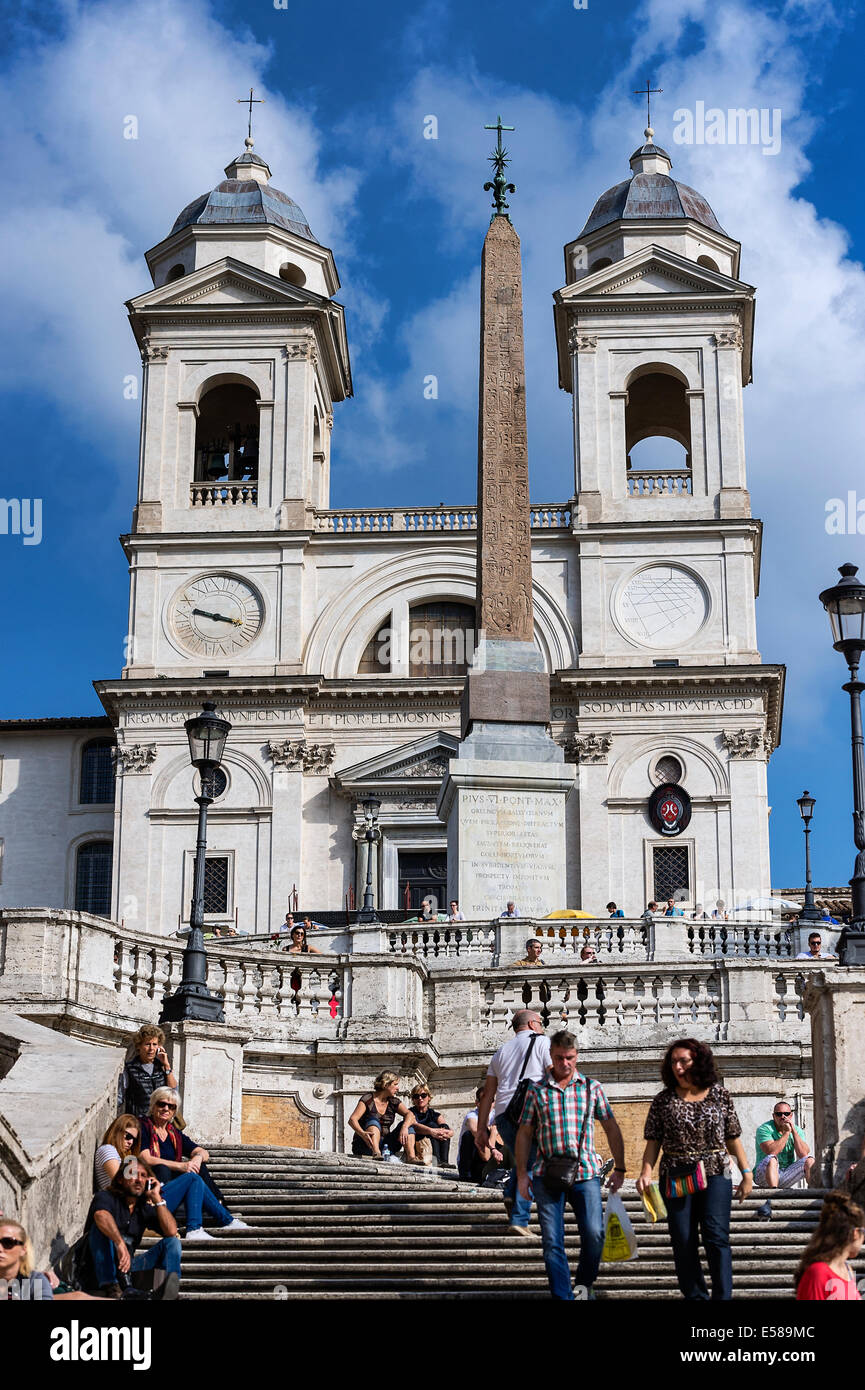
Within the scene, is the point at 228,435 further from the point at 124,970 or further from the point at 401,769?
the point at 124,970

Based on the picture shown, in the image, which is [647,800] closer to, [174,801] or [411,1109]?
[174,801]

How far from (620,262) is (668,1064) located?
145 feet

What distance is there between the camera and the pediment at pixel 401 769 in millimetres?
49938

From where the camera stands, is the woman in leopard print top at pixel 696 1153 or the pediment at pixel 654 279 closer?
the woman in leopard print top at pixel 696 1153

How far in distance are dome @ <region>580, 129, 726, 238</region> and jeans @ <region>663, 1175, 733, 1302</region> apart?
1820 inches

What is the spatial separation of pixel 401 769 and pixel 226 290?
13269 mm

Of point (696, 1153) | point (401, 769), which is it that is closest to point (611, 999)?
point (696, 1153)

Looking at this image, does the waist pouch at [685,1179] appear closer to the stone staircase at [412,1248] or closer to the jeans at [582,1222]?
the jeans at [582,1222]

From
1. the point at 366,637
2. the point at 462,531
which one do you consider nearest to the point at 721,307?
the point at 462,531

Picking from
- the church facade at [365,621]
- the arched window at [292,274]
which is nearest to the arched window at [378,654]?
the church facade at [365,621]

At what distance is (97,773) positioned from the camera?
54000 millimetres

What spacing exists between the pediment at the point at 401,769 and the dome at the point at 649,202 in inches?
586

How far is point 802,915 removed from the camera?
32.8 m

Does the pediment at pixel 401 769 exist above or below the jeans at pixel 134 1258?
above
